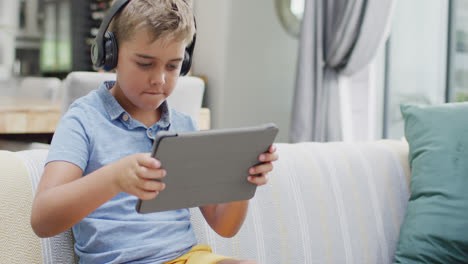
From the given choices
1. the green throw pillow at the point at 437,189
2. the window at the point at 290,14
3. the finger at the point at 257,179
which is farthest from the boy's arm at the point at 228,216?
the window at the point at 290,14

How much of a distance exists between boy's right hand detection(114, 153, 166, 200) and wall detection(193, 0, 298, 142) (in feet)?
9.47

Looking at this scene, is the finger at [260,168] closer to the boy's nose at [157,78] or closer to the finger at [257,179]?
the finger at [257,179]

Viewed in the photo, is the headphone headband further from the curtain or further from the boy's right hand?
the curtain

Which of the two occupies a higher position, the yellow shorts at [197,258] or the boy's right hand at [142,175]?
the boy's right hand at [142,175]

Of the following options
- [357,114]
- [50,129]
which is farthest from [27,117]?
[357,114]

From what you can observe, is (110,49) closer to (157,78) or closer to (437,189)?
(157,78)

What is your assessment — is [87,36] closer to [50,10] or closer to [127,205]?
[50,10]

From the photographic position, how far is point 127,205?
37.8 inches

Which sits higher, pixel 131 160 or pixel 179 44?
pixel 179 44

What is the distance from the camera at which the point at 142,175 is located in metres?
0.73

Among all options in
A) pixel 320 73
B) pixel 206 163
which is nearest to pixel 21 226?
pixel 206 163

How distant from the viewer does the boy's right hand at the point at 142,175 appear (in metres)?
0.73

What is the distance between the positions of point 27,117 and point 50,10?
12.5ft

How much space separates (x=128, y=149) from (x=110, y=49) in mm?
193
